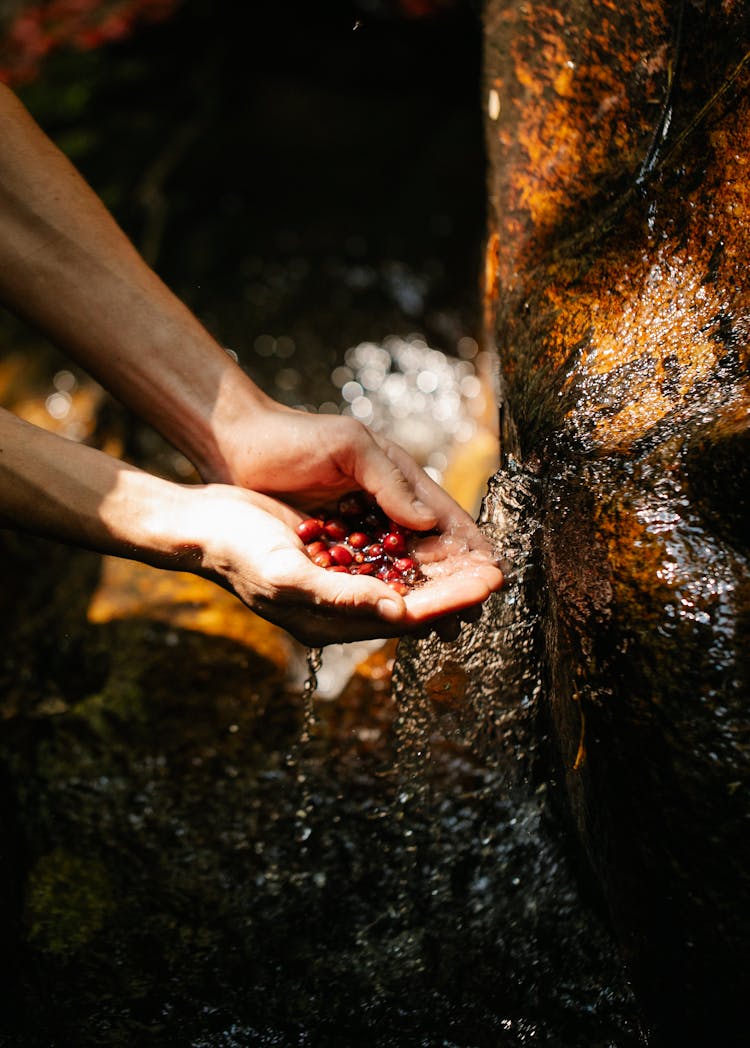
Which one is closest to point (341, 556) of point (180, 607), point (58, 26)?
point (180, 607)

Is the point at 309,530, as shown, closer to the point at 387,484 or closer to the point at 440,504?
the point at 387,484

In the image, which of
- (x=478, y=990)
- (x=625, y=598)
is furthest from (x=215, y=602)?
(x=625, y=598)

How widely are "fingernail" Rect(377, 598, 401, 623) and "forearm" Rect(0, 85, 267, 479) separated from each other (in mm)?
771

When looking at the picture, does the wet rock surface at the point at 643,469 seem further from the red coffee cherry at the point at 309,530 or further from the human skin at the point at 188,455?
the red coffee cherry at the point at 309,530

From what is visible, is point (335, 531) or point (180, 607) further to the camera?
point (180, 607)

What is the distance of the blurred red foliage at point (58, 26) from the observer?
4.94 meters

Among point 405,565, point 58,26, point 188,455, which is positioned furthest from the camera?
point 58,26

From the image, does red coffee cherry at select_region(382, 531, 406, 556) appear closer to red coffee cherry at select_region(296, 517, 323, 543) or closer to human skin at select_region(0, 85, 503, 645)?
human skin at select_region(0, 85, 503, 645)

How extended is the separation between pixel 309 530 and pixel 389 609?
457 millimetres

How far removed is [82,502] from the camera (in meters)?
2.04

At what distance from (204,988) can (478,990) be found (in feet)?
2.55

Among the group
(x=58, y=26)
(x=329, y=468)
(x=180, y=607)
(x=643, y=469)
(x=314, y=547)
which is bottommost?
(x=180, y=607)

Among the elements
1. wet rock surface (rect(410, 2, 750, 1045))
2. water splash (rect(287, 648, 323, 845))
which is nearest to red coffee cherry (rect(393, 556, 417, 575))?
wet rock surface (rect(410, 2, 750, 1045))

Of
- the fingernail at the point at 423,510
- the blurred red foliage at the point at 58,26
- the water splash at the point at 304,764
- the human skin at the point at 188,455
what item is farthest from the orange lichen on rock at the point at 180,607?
the blurred red foliage at the point at 58,26
